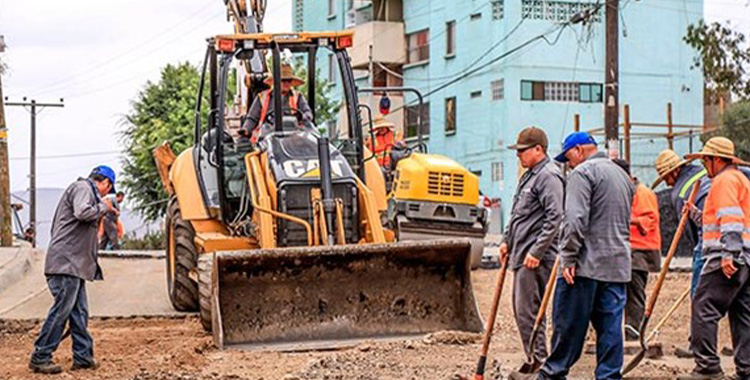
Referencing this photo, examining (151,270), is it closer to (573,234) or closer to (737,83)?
(573,234)

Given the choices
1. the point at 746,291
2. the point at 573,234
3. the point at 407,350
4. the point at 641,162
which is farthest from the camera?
the point at 641,162

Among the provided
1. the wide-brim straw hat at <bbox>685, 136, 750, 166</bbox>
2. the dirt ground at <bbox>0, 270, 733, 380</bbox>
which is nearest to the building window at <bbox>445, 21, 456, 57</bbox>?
the dirt ground at <bbox>0, 270, 733, 380</bbox>

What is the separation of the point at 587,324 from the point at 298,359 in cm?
319

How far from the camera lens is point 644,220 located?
12.4m

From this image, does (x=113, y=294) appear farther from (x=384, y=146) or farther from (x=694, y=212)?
(x=694, y=212)

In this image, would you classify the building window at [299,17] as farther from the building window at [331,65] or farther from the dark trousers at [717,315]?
the dark trousers at [717,315]

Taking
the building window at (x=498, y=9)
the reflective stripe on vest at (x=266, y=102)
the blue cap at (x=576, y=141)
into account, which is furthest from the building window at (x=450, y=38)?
the blue cap at (x=576, y=141)

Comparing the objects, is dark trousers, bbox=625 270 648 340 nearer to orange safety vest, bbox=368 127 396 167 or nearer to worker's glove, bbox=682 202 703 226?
worker's glove, bbox=682 202 703 226

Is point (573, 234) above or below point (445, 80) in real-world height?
below

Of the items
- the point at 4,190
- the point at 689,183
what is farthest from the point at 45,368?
the point at 4,190

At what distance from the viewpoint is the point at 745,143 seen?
35656 mm

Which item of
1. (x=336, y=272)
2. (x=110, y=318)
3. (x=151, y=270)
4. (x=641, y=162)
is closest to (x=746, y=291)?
(x=336, y=272)

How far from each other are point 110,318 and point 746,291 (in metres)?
8.15

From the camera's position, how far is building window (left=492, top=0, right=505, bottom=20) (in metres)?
43.5
